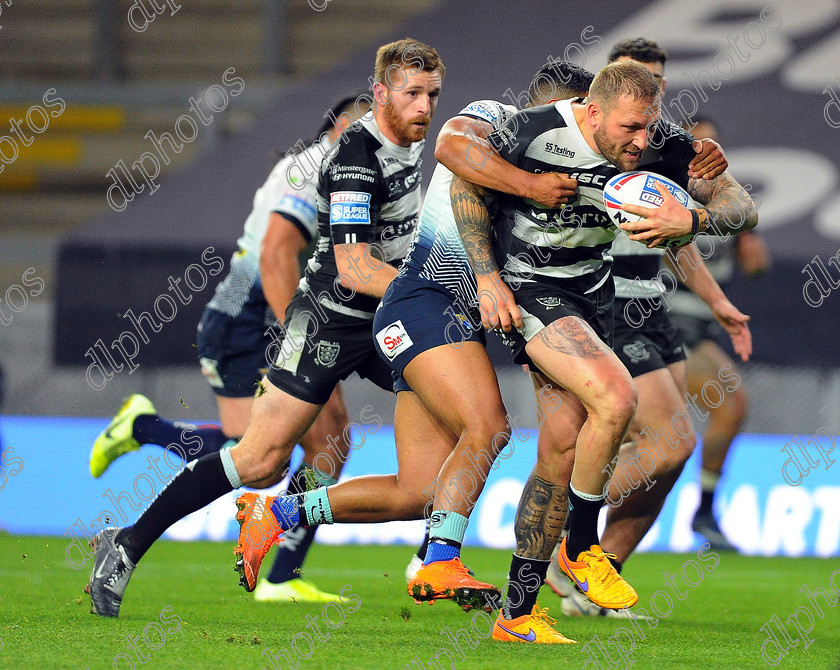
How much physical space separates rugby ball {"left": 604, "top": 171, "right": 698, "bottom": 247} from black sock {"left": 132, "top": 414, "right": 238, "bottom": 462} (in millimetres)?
3307

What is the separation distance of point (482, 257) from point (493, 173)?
0.96ft

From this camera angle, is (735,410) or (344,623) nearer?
(344,623)

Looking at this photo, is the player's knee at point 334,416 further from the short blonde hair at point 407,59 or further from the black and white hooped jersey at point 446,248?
the short blonde hair at point 407,59

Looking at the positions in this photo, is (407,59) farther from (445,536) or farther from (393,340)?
(445,536)

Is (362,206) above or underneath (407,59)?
underneath

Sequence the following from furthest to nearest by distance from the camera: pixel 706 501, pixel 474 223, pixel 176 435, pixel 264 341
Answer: pixel 706 501 < pixel 176 435 < pixel 264 341 < pixel 474 223

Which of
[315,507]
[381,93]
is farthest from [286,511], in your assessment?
[381,93]

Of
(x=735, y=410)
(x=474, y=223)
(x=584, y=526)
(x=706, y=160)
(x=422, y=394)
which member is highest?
(x=706, y=160)

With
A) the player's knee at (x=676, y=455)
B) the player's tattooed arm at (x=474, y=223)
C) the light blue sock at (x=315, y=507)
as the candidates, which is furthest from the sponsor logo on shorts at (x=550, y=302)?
the player's knee at (x=676, y=455)

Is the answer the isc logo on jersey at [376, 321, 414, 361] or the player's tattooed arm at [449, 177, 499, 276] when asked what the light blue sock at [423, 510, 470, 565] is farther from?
the player's tattooed arm at [449, 177, 499, 276]

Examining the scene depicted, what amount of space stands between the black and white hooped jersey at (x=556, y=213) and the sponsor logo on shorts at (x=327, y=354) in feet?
2.69

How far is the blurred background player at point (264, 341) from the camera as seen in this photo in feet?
17.1

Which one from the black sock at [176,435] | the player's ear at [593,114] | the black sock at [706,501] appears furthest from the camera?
the black sock at [706,501]

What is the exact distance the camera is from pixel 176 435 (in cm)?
637
